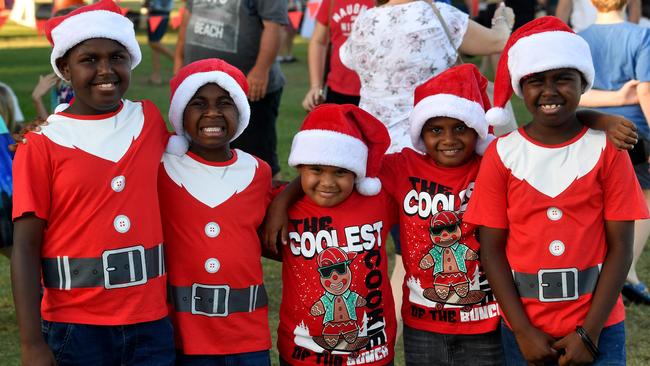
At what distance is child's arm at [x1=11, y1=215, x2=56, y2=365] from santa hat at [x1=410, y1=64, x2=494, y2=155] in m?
1.38

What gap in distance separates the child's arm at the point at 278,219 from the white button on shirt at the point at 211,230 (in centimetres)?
Result: 19

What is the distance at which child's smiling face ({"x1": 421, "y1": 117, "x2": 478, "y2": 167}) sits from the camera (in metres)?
3.60

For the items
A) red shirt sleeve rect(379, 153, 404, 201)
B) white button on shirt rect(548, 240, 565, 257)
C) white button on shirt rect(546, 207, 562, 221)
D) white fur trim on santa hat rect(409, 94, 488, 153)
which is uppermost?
white fur trim on santa hat rect(409, 94, 488, 153)

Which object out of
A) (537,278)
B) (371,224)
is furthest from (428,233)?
(537,278)

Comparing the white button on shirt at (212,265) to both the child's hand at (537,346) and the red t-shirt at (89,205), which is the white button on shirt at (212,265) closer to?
the red t-shirt at (89,205)

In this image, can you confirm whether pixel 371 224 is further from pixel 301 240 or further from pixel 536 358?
pixel 536 358

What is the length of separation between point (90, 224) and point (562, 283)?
1534 mm

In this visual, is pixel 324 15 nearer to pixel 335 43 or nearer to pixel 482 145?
pixel 335 43

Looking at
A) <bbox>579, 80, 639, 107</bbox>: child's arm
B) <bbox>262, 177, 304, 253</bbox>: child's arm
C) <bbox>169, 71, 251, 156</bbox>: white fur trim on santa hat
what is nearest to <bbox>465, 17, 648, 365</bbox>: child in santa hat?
<bbox>262, 177, 304, 253</bbox>: child's arm

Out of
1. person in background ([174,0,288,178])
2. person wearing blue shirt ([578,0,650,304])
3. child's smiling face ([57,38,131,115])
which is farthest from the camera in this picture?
person in background ([174,0,288,178])

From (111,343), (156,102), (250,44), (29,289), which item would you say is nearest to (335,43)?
(250,44)

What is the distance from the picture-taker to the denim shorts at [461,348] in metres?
3.62

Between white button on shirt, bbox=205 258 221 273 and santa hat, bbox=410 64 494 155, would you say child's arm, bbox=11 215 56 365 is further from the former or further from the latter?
santa hat, bbox=410 64 494 155

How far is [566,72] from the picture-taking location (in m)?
3.29
